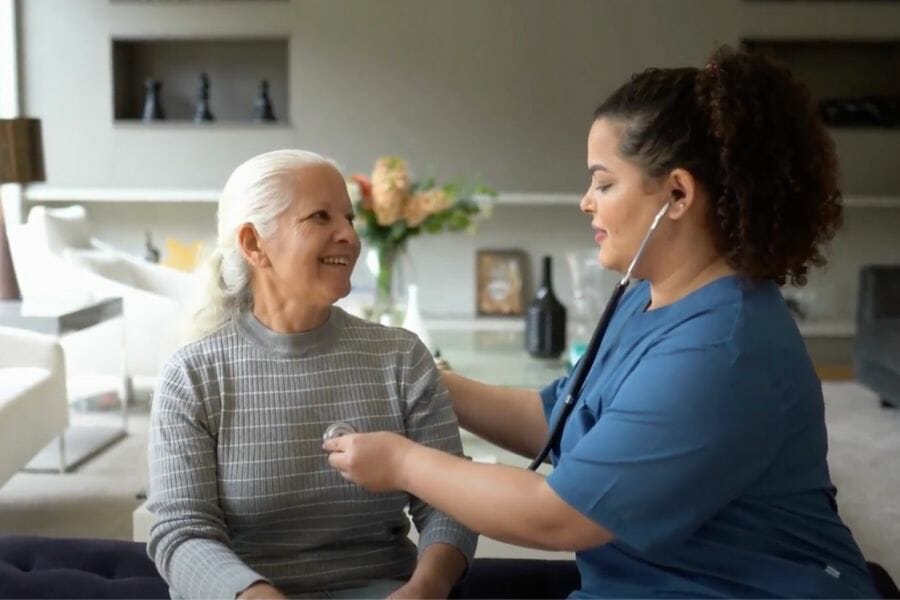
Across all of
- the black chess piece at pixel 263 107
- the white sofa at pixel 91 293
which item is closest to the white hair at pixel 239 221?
the white sofa at pixel 91 293

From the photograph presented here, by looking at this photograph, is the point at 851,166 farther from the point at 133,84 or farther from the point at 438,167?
the point at 133,84

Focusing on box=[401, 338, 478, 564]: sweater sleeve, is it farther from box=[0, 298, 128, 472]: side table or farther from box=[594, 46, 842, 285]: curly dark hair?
box=[0, 298, 128, 472]: side table

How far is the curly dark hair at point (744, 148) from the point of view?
1.16 metres

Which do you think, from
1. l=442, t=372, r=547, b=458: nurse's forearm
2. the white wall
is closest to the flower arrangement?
l=442, t=372, r=547, b=458: nurse's forearm

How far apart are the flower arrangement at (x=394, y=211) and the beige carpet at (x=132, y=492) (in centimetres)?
102

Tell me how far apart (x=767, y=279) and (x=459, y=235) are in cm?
481

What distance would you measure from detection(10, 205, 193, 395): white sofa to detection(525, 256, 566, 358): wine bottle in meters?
1.51

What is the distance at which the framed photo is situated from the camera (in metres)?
5.98

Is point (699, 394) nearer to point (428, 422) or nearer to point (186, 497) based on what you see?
point (428, 422)

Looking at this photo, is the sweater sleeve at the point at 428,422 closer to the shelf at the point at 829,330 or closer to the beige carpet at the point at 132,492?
the beige carpet at the point at 132,492

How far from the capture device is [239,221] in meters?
1.48

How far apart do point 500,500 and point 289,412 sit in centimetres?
38

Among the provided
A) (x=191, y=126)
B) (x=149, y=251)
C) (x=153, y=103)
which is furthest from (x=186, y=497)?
(x=153, y=103)

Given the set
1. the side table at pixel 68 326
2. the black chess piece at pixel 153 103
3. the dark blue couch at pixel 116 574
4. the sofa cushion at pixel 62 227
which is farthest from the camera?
the black chess piece at pixel 153 103
